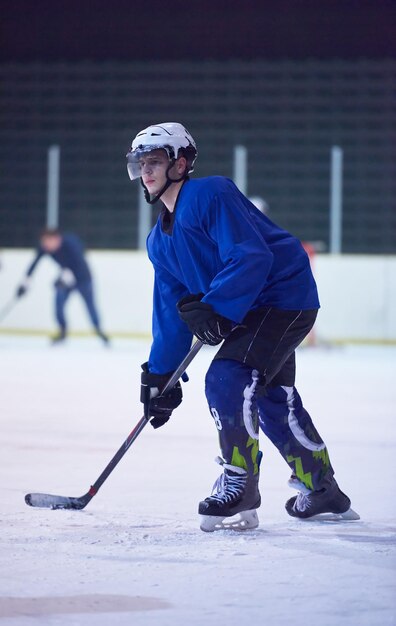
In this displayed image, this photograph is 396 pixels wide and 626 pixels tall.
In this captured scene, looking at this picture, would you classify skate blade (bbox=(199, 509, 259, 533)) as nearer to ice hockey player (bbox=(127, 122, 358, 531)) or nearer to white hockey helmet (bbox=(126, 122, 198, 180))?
ice hockey player (bbox=(127, 122, 358, 531))

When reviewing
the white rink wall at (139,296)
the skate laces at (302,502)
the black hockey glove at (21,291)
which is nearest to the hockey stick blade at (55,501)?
the skate laces at (302,502)

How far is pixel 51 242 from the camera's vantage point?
33.0 feet

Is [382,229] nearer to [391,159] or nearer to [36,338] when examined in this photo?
[391,159]

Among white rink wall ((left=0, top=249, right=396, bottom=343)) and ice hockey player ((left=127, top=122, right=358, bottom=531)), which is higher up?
ice hockey player ((left=127, top=122, right=358, bottom=531))

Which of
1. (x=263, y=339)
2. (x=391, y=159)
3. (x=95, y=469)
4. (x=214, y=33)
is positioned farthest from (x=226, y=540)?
(x=214, y=33)

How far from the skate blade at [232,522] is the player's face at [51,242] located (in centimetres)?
726

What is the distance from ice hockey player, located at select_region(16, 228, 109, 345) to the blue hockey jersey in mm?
6770

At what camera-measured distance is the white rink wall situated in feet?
33.6

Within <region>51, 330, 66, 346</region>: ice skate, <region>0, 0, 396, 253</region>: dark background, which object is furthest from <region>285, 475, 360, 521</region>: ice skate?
<region>0, 0, 396, 253</region>: dark background

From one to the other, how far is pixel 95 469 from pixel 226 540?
116 cm

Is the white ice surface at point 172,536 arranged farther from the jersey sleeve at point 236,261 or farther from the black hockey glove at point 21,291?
the black hockey glove at point 21,291

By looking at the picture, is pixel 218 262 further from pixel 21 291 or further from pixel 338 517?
pixel 21 291

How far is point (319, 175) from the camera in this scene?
447 inches

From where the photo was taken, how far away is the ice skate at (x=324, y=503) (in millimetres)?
3076
